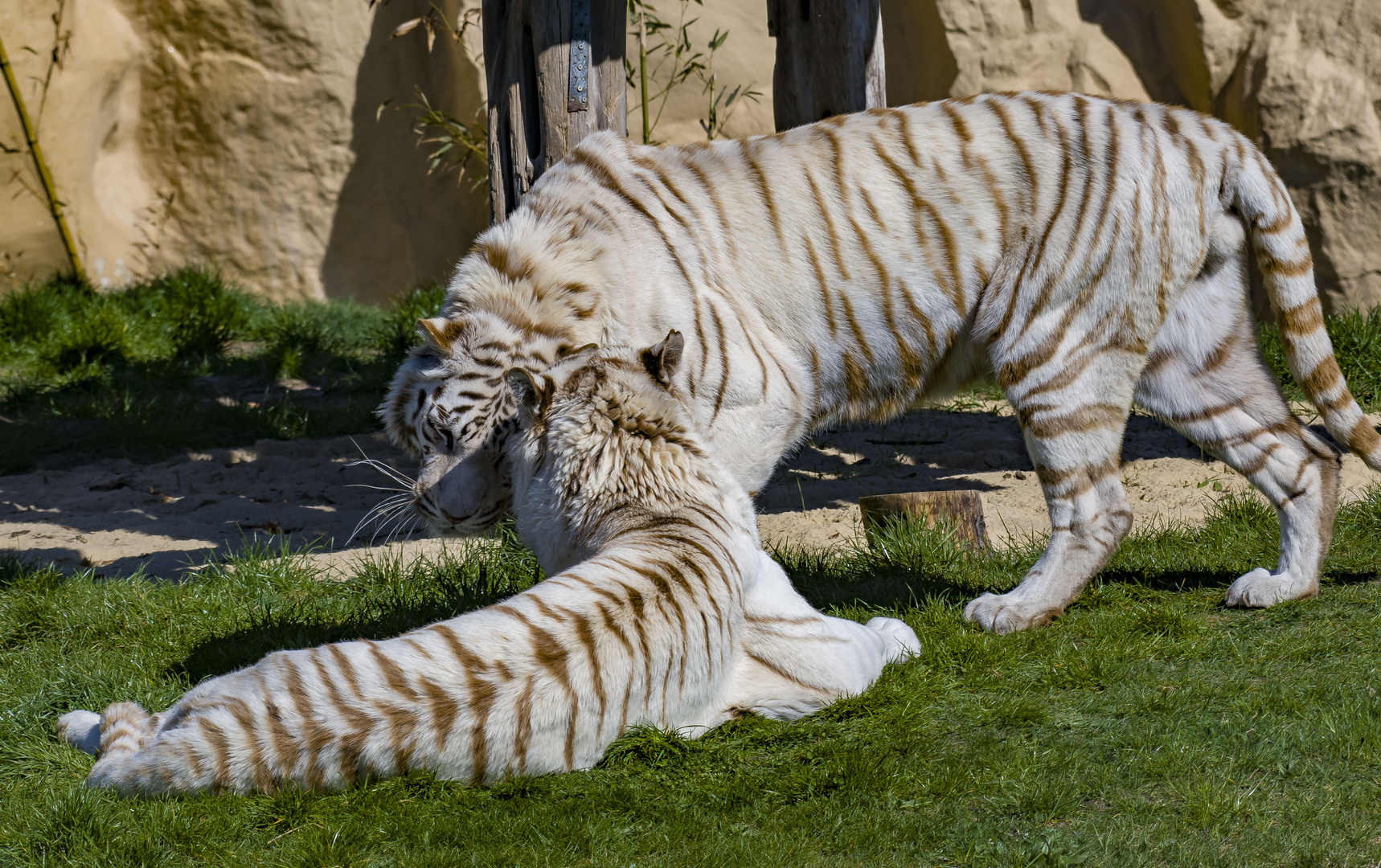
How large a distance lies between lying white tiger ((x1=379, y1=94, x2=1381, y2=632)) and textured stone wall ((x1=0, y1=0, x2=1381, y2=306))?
171 inches

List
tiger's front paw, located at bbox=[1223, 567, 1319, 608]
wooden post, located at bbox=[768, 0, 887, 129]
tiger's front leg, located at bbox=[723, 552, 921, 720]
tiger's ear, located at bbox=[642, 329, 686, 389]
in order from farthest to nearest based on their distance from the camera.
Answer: wooden post, located at bbox=[768, 0, 887, 129] < tiger's front paw, located at bbox=[1223, 567, 1319, 608] < tiger's ear, located at bbox=[642, 329, 686, 389] < tiger's front leg, located at bbox=[723, 552, 921, 720]

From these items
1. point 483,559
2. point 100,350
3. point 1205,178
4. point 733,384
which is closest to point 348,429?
point 100,350

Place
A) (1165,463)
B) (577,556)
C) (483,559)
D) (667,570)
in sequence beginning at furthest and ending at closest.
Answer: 1. (1165,463)
2. (483,559)
3. (577,556)
4. (667,570)

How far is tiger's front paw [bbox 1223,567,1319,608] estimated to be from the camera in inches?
135

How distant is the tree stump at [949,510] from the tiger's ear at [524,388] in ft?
→ 5.53

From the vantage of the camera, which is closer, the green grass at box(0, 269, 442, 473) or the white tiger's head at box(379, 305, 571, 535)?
the white tiger's head at box(379, 305, 571, 535)

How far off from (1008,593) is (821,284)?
3.47ft

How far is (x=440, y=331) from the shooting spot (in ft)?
10.6

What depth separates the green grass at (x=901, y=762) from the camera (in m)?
2.26

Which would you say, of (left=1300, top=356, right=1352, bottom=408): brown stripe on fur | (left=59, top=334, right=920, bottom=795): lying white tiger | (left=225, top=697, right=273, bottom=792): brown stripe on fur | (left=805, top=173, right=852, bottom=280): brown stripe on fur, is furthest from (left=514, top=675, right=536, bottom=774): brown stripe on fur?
(left=1300, top=356, right=1352, bottom=408): brown stripe on fur

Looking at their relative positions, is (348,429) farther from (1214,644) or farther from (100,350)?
(1214,644)

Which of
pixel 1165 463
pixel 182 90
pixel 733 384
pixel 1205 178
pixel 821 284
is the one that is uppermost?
pixel 182 90

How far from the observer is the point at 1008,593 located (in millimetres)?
3529

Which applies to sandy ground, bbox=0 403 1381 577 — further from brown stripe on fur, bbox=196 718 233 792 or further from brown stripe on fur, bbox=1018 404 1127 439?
brown stripe on fur, bbox=196 718 233 792
